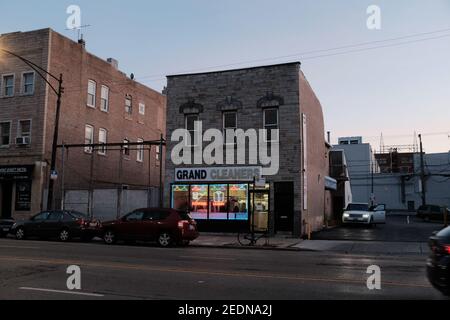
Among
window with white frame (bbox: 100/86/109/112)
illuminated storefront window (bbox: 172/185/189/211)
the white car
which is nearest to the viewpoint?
illuminated storefront window (bbox: 172/185/189/211)

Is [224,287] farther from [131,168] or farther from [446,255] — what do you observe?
[131,168]

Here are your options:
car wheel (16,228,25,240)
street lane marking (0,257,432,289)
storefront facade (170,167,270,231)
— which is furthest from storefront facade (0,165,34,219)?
street lane marking (0,257,432,289)

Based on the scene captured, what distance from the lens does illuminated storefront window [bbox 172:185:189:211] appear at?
24.7 metres

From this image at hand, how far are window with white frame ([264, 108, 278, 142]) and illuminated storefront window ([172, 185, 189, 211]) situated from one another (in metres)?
5.26

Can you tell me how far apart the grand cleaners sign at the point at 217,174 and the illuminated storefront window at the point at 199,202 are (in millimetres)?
489

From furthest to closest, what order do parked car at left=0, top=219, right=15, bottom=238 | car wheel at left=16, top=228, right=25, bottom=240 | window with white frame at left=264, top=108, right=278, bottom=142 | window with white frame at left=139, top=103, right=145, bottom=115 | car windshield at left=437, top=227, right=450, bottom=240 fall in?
window with white frame at left=139, top=103, right=145, bottom=115 → window with white frame at left=264, top=108, right=278, bottom=142 → parked car at left=0, top=219, right=15, bottom=238 → car wheel at left=16, top=228, right=25, bottom=240 → car windshield at left=437, top=227, right=450, bottom=240

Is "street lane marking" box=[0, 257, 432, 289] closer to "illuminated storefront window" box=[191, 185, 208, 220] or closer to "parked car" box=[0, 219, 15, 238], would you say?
"parked car" box=[0, 219, 15, 238]

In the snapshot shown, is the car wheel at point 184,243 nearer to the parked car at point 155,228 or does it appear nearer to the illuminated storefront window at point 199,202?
the parked car at point 155,228

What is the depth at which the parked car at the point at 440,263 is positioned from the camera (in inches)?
268

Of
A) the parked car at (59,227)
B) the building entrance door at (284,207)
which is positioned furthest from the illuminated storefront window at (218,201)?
the parked car at (59,227)

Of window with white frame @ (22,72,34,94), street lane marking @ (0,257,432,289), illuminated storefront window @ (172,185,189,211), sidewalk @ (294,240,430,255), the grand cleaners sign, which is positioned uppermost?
window with white frame @ (22,72,34,94)
